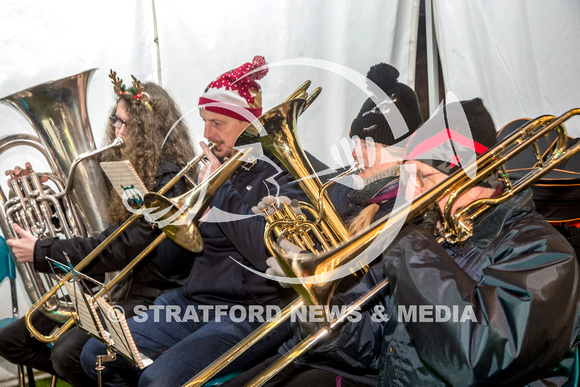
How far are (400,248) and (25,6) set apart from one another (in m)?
2.51

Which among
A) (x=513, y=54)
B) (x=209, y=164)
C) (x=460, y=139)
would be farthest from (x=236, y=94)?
(x=513, y=54)

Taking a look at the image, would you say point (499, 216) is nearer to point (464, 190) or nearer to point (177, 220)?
point (464, 190)

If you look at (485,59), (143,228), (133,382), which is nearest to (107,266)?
(143,228)

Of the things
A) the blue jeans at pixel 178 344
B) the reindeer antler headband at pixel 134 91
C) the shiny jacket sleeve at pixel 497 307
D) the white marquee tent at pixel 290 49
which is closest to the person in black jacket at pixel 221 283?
the blue jeans at pixel 178 344

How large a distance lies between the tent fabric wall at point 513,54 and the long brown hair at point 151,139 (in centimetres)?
151

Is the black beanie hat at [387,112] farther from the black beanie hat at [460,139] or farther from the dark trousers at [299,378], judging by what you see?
the dark trousers at [299,378]

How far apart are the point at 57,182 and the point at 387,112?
1.57 m

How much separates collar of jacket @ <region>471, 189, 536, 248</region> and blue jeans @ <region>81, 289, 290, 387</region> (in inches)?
32.3

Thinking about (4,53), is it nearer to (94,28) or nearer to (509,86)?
(94,28)

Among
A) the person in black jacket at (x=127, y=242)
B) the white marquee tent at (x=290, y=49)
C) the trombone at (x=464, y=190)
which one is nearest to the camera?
the trombone at (x=464, y=190)

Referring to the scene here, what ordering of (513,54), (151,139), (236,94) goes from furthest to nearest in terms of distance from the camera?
(513,54) → (151,139) → (236,94)

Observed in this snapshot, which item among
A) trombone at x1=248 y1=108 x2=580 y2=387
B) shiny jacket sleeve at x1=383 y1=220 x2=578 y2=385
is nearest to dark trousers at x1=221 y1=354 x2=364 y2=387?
trombone at x1=248 y1=108 x2=580 y2=387

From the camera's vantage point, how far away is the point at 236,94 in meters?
2.09

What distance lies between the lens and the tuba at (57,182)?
2.36m
